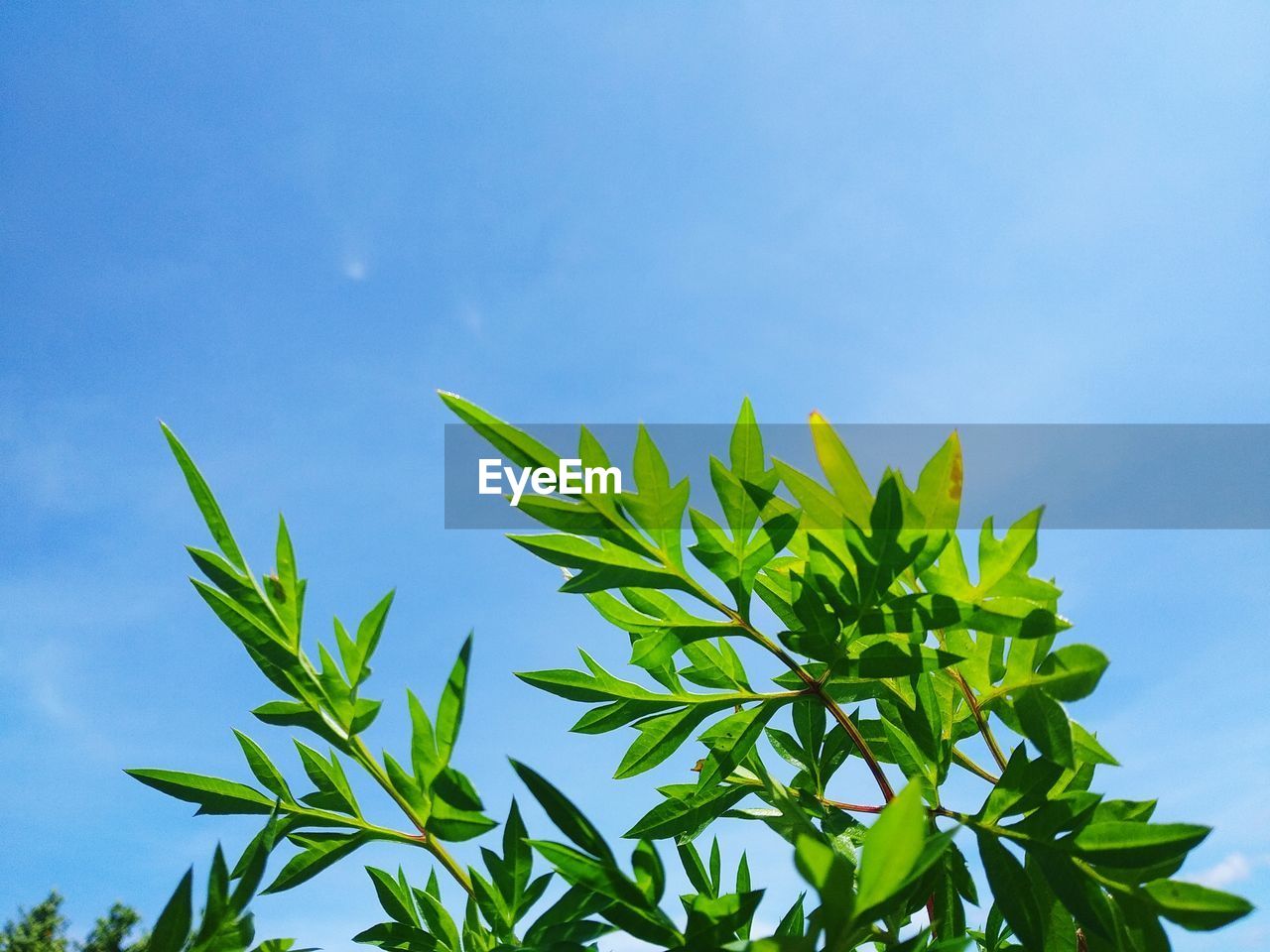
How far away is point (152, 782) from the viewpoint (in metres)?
0.96

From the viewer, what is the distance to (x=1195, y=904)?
2.51ft

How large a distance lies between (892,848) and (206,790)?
76 centimetres

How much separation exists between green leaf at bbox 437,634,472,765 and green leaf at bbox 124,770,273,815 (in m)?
0.35

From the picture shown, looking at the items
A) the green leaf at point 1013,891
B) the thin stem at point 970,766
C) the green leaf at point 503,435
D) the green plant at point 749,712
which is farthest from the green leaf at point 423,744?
the thin stem at point 970,766

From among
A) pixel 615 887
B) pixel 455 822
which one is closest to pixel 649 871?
pixel 615 887

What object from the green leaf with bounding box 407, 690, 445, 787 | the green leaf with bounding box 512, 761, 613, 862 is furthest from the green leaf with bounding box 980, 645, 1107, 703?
the green leaf with bounding box 407, 690, 445, 787

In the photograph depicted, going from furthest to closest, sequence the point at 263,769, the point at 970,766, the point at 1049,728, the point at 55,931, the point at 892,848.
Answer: the point at 55,931
the point at 970,766
the point at 263,769
the point at 1049,728
the point at 892,848

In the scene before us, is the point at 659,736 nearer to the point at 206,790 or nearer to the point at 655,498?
the point at 655,498

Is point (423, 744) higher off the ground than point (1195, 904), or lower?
higher

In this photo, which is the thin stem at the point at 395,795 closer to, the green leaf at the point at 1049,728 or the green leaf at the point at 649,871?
the green leaf at the point at 649,871

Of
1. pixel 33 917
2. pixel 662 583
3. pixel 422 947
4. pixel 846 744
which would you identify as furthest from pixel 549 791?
pixel 33 917

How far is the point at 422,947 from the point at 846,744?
62cm

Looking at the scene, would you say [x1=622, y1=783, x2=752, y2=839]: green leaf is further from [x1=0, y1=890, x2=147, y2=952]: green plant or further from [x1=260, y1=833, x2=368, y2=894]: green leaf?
[x1=0, y1=890, x2=147, y2=952]: green plant

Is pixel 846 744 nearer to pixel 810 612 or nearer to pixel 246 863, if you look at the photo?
pixel 810 612
